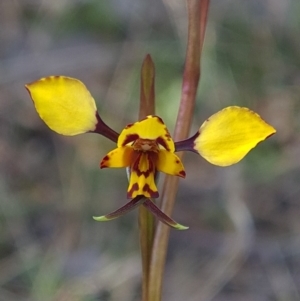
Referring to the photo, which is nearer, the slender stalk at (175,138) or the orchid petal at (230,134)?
the orchid petal at (230,134)

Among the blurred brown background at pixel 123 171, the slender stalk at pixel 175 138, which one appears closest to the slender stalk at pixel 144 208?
the slender stalk at pixel 175 138

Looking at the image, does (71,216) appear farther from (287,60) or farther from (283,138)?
(287,60)

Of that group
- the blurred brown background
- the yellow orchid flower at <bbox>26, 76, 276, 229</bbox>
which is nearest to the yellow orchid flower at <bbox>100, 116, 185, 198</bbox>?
the yellow orchid flower at <bbox>26, 76, 276, 229</bbox>

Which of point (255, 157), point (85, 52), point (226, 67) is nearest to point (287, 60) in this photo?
point (226, 67)

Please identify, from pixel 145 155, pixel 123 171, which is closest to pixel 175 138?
pixel 145 155

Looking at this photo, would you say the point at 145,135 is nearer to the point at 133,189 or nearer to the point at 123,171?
the point at 133,189

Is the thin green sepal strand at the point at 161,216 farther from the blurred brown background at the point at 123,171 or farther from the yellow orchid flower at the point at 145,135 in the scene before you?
the blurred brown background at the point at 123,171
